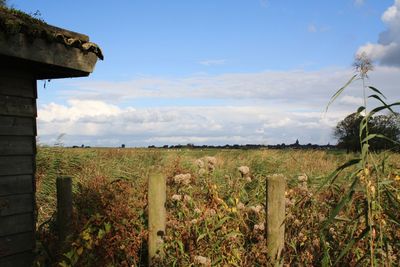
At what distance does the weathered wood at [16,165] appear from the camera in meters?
5.13

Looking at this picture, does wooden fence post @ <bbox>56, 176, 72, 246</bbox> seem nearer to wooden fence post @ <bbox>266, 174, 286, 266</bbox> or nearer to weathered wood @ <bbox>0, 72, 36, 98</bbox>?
weathered wood @ <bbox>0, 72, 36, 98</bbox>

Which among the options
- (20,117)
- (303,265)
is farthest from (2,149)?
(303,265)

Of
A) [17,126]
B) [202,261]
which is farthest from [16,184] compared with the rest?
[202,261]

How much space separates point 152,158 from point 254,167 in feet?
11.1

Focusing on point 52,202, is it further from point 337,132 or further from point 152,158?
point 337,132

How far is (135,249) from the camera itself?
5.07 m

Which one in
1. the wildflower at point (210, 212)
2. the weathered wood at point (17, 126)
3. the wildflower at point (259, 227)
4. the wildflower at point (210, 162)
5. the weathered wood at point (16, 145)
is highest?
the weathered wood at point (17, 126)

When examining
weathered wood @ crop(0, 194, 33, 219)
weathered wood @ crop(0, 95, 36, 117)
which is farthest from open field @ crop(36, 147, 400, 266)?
weathered wood @ crop(0, 95, 36, 117)

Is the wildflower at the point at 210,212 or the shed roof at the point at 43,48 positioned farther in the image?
the wildflower at the point at 210,212

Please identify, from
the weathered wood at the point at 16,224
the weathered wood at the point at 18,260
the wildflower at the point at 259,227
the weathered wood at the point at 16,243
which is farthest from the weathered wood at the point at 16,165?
the wildflower at the point at 259,227

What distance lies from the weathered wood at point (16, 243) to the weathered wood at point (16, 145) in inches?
38.4

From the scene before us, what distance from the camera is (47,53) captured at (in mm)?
4965

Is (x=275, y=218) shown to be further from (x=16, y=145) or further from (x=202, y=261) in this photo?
(x=16, y=145)

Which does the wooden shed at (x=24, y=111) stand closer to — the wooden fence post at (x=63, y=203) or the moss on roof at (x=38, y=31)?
the moss on roof at (x=38, y=31)
